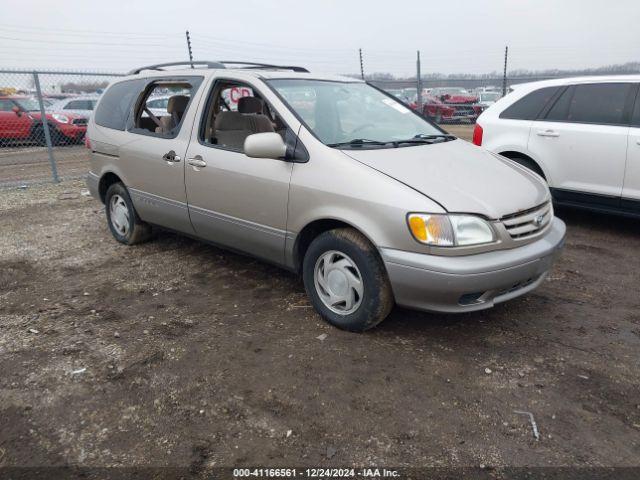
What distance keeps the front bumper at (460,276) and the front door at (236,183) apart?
0.97m

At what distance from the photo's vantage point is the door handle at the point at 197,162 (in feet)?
13.3

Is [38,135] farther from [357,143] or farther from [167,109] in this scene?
[357,143]

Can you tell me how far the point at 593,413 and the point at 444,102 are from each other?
17.6 m

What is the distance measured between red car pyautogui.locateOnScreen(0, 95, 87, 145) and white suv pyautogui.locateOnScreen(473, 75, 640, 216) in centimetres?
1131

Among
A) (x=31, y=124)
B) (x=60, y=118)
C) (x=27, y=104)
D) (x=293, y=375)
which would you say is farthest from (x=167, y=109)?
(x=27, y=104)

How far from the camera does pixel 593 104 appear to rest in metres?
5.40

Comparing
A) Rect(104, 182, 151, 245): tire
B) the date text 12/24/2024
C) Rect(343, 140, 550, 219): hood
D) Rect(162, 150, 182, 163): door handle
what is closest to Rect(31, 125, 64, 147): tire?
Rect(104, 182, 151, 245): tire

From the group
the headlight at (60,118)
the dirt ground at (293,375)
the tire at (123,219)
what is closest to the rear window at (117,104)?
the tire at (123,219)

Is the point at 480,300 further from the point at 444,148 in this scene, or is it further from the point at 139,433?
the point at 139,433

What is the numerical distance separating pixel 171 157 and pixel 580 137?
4.02 meters

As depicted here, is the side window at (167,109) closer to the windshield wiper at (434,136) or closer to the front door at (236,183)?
the front door at (236,183)

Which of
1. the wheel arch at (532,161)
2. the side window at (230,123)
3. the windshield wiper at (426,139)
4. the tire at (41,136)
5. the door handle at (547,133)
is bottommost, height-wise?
the tire at (41,136)

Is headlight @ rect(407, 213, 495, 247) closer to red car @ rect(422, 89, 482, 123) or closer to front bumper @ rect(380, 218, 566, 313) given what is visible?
front bumper @ rect(380, 218, 566, 313)

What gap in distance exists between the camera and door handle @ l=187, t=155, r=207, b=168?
4.06 m
